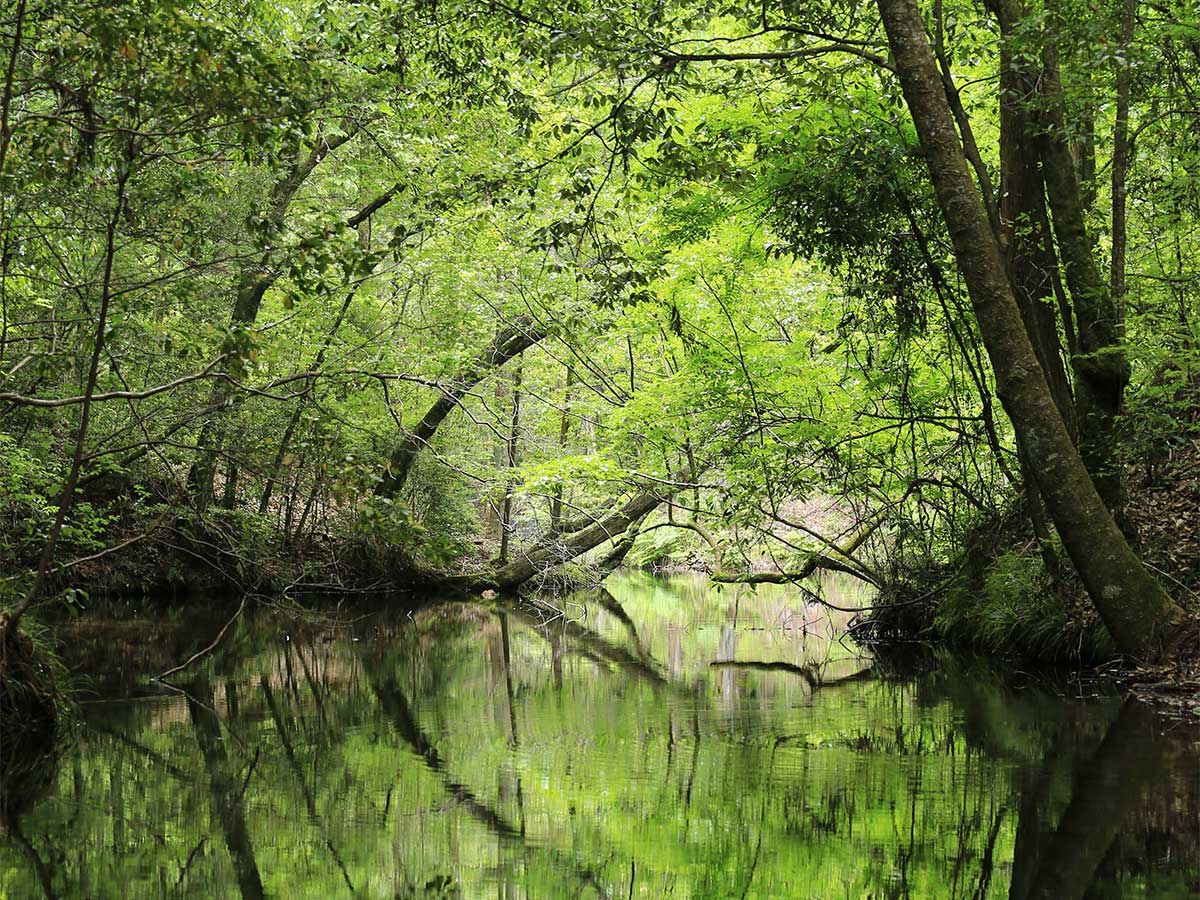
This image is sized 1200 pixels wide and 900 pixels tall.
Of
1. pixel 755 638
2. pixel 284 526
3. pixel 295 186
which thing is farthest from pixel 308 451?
pixel 284 526

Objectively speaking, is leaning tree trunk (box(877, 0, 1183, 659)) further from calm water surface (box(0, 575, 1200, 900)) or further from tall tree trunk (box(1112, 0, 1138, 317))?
tall tree trunk (box(1112, 0, 1138, 317))

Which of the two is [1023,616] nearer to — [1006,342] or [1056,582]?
[1056,582]

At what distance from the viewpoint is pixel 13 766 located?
5957 mm

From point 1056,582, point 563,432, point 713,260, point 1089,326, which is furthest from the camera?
point 563,432

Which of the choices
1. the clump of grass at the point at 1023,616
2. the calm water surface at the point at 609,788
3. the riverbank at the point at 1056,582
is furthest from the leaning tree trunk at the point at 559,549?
the calm water surface at the point at 609,788

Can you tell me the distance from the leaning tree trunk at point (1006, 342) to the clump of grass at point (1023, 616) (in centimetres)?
169

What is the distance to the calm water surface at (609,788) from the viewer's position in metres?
4.12

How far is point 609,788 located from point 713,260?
28.8 feet

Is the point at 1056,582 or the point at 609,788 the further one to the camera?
the point at 1056,582

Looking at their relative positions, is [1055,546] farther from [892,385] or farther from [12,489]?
[12,489]

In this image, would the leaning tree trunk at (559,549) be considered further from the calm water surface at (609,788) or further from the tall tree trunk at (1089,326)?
the tall tree trunk at (1089,326)

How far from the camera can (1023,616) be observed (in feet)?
32.6

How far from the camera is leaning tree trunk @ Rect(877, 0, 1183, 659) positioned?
730 cm

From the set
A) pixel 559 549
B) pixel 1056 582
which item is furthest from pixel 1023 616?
pixel 559 549
